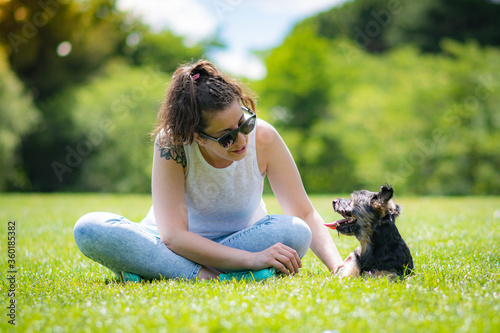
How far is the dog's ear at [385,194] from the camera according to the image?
2984 mm

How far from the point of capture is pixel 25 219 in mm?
8133

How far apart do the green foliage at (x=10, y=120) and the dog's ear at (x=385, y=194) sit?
67.8 ft

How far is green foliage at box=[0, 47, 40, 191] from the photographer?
19844 millimetres

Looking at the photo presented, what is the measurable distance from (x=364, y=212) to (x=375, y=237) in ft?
0.65

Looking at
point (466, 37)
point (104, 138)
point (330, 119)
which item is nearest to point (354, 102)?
point (330, 119)

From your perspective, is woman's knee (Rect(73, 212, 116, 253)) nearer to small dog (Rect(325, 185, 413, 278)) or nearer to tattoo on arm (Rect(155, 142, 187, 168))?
tattoo on arm (Rect(155, 142, 187, 168))

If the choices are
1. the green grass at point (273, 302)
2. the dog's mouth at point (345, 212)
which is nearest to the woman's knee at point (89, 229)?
the green grass at point (273, 302)

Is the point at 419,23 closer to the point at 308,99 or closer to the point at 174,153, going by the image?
the point at 308,99

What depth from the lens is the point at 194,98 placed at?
Answer: 3014 millimetres

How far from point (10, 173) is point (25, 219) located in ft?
51.5

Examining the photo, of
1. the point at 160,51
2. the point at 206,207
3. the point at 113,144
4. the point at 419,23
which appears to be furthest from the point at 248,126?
the point at 160,51

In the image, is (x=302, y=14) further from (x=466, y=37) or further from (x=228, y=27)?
(x=466, y=37)

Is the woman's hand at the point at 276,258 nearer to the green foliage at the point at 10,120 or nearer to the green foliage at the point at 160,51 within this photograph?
the green foliage at the point at 10,120

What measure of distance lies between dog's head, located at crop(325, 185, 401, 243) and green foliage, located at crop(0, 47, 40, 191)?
20.4 m
